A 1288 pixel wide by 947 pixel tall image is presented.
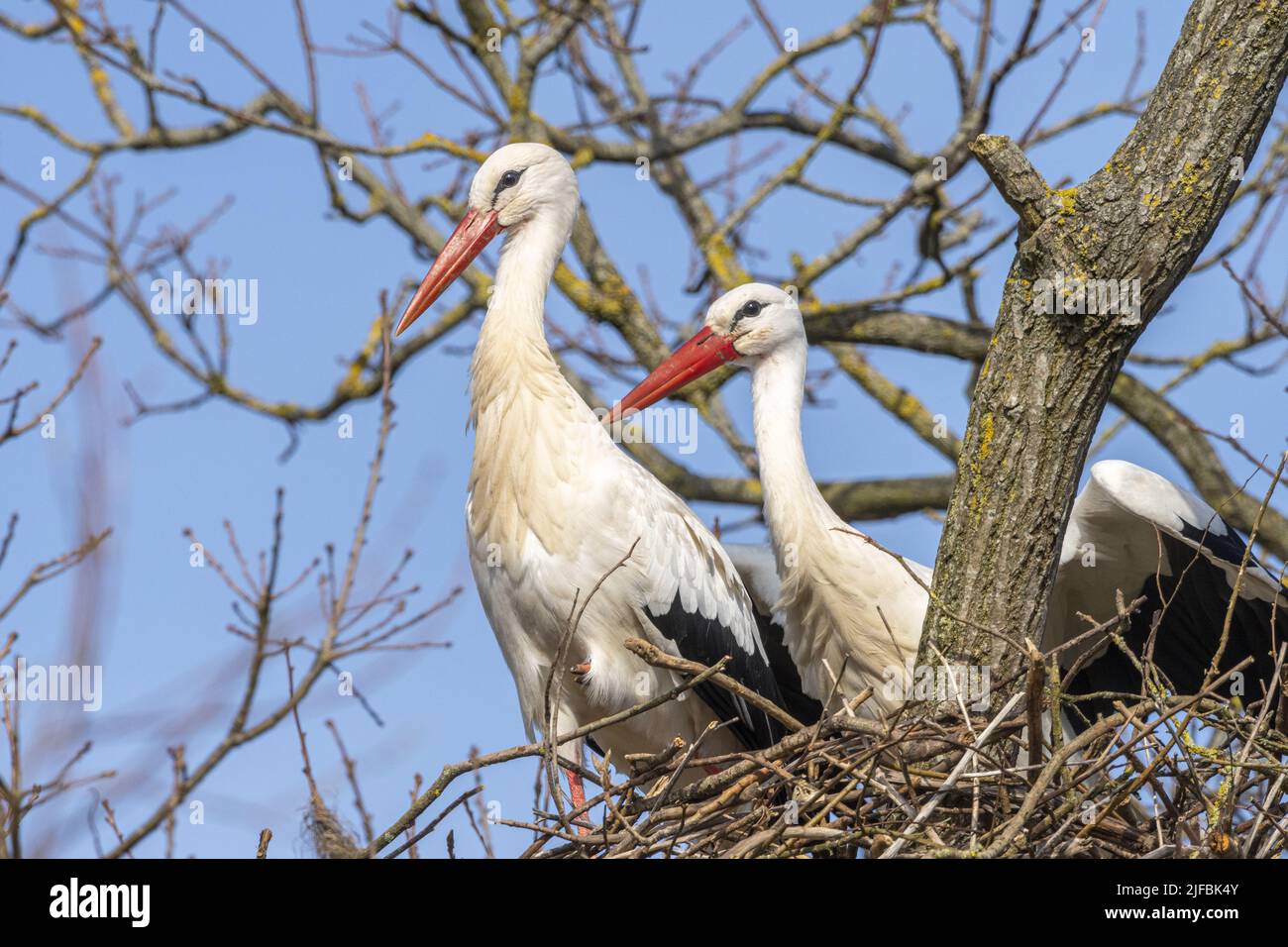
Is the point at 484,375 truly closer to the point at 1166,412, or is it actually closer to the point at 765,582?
the point at 765,582

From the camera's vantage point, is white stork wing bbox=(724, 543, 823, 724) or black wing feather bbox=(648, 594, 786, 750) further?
white stork wing bbox=(724, 543, 823, 724)

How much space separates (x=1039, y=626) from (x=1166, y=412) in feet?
11.1

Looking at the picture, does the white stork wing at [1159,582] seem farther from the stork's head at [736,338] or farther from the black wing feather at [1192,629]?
the stork's head at [736,338]

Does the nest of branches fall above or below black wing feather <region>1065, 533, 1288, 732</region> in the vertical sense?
below

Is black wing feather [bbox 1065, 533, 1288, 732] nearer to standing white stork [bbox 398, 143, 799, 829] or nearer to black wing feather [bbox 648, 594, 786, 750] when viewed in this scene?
black wing feather [bbox 648, 594, 786, 750]

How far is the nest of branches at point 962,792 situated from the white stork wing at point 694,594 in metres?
0.93

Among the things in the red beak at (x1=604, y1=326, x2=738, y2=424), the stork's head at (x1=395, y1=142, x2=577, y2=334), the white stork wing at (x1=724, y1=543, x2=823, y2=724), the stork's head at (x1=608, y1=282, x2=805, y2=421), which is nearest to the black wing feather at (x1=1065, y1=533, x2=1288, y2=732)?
the white stork wing at (x1=724, y1=543, x2=823, y2=724)

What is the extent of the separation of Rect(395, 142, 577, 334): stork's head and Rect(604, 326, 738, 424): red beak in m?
0.65

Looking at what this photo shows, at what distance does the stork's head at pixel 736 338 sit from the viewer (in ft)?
18.0

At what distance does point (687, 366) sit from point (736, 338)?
0.73 feet

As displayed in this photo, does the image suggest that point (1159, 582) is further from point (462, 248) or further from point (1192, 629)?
point (462, 248)

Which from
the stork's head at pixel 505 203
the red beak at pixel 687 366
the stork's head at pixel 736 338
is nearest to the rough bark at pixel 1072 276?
the stork's head at pixel 736 338

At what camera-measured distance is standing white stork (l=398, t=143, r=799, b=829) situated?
4.66 meters
